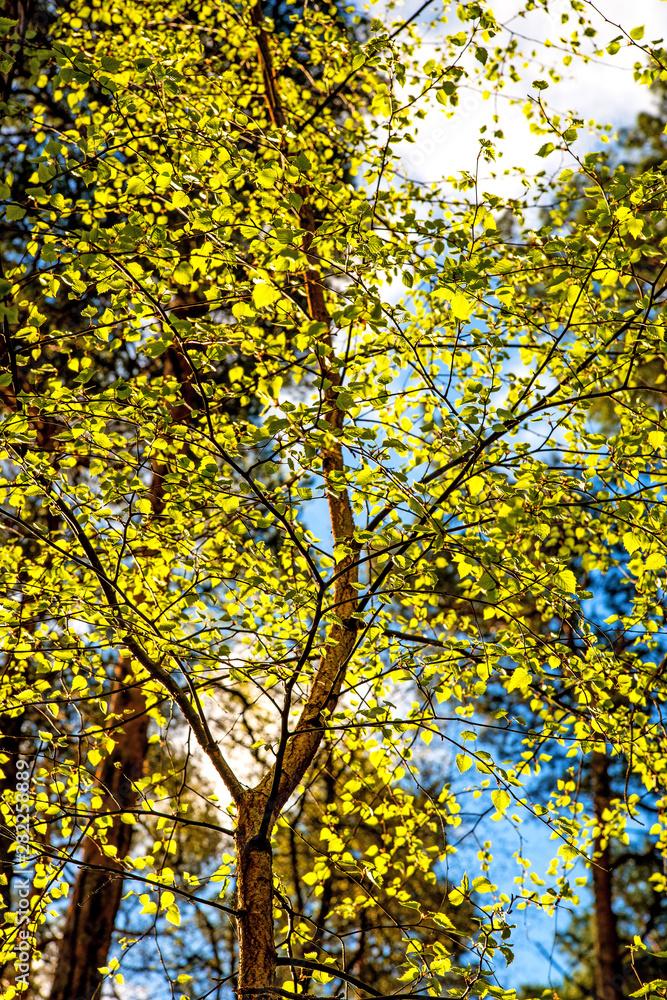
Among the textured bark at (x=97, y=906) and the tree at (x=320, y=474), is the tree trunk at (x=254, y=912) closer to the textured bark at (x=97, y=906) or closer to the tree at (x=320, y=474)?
the tree at (x=320, y=474)

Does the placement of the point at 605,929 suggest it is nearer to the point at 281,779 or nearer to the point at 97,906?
the point at 97,906

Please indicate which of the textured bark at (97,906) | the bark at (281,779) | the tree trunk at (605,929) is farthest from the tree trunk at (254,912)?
the tree trunk at (605,929)

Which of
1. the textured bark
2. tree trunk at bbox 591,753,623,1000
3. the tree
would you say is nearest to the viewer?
the tree

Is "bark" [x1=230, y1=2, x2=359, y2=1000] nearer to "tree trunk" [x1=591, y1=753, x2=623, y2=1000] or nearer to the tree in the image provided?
the tree

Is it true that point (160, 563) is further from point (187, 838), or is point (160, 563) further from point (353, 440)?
point (187, 838)

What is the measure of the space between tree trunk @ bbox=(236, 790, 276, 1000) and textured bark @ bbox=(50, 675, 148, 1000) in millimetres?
3607

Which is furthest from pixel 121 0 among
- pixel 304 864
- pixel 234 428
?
pixel 304 864

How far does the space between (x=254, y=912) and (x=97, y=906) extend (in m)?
5.18

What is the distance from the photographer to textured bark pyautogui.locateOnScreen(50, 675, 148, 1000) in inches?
292

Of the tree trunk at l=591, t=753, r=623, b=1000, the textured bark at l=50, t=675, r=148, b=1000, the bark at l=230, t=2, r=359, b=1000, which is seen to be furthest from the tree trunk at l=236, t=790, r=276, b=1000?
the tree trunk at l=591, t=753, r=623, b=1000

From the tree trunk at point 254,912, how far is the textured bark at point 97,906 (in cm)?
361

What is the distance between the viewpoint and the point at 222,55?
8172mm

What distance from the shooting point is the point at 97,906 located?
25.3 feet

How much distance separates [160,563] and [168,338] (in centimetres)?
204
